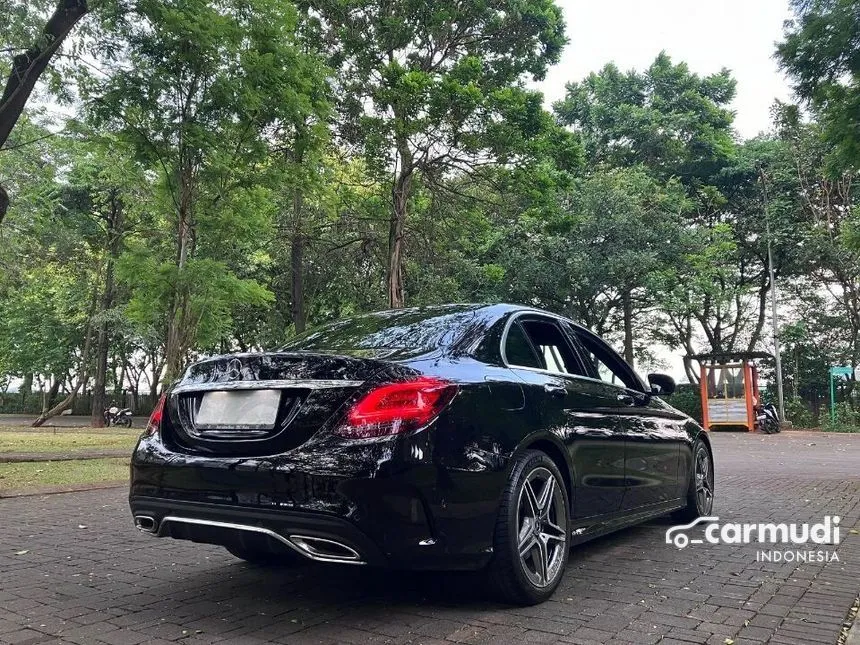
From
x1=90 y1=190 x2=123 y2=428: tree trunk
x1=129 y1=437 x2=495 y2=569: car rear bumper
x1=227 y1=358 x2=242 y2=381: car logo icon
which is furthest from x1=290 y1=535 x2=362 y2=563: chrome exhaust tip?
x1=90 y1=190 x2=123 y2=428: tree trunk

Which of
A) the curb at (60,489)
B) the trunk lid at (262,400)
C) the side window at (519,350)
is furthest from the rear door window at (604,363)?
the curb at (60,489)

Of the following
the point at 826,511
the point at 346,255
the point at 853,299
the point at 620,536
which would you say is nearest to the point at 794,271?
the point at 853,299

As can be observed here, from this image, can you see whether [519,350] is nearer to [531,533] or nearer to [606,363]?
[531,533]

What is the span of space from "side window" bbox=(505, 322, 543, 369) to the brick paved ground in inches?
45.8

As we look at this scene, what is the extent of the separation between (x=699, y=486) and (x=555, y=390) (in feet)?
8.66

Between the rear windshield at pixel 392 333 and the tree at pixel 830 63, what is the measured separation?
22.6 ft

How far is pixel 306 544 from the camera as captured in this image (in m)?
3.04

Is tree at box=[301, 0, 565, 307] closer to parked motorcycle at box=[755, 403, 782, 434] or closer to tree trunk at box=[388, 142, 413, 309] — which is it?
tree trunk at box=[388, 142, 413, 309]

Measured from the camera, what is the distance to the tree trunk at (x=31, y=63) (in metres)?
9.73

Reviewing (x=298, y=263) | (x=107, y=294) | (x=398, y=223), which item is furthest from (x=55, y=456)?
(x=107, y=294)

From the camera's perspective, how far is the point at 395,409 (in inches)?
123

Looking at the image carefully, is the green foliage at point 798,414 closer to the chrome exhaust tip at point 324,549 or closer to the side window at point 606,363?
the side window at point 606,363

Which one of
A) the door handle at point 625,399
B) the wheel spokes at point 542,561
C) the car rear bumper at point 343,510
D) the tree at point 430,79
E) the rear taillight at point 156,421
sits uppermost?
the tree at point 430,79

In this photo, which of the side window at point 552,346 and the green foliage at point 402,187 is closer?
the side window at point 552,346
